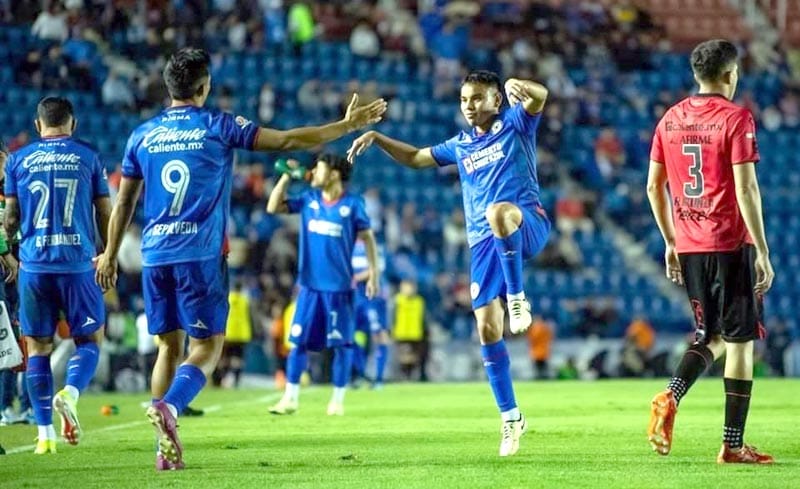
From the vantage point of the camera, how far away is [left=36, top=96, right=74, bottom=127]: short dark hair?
10875mm

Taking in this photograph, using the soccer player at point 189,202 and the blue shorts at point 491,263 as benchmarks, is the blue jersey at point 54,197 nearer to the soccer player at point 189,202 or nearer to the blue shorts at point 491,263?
the soccer player at point 189,202

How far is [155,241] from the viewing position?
9.29m

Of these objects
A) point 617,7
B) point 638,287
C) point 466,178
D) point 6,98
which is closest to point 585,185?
point 638,287

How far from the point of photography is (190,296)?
30.4ft

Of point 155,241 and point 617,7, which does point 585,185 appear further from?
point 155,241

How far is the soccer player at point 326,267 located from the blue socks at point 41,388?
16.9 ft

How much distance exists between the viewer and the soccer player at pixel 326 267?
15.9 m

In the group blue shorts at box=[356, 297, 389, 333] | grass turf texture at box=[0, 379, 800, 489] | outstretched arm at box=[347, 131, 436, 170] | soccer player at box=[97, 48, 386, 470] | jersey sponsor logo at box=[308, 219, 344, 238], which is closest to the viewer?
grass turf texture at box=[0, 379, 800, 489]

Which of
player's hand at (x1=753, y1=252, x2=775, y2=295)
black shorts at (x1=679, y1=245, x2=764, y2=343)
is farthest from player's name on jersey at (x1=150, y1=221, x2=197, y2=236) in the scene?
player's hand at (x1=753, y1=252, x2=775, y2=295)

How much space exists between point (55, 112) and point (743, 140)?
16.0ft

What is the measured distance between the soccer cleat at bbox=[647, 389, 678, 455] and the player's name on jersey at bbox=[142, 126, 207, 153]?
3128mm

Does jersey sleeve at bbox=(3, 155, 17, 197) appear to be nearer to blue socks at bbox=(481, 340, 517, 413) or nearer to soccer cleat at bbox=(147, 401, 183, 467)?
soccer cleat at bbox=(147, 401, 183, 467)

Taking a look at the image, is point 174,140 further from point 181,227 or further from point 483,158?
point 483,158

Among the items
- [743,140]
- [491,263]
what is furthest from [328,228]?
[743,140]
